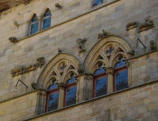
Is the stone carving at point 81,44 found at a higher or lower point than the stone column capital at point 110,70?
higher

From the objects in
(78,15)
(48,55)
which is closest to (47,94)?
(48,55)

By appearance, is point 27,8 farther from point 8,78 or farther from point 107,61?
point 107,61

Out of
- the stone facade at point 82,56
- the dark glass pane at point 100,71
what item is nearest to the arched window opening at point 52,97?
the stone facade at point 82,56

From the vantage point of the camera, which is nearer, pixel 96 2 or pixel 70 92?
pixel 70 92

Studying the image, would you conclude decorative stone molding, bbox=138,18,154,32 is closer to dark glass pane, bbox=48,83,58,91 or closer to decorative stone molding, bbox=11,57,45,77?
dark glass pane, bbox=48,83,58,91

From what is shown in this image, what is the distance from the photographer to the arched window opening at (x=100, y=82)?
13491 millimetres

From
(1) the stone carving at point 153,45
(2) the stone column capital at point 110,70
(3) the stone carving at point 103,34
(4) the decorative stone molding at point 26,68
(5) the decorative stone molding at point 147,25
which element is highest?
(3) the stone carving at point 103,34

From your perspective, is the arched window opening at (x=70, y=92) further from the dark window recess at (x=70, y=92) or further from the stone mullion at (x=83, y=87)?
the stone mullion at (x=83, y=87)

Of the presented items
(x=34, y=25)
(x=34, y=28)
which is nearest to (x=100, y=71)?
(x=34, y=28)

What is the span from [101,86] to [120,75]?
624 millimetres

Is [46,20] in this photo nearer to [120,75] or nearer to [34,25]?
[34,25]

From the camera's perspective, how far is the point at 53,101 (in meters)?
14.5

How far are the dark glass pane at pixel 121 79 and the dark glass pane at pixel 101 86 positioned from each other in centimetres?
37

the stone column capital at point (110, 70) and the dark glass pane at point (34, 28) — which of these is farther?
the dark glass pane at point (34, 28)
